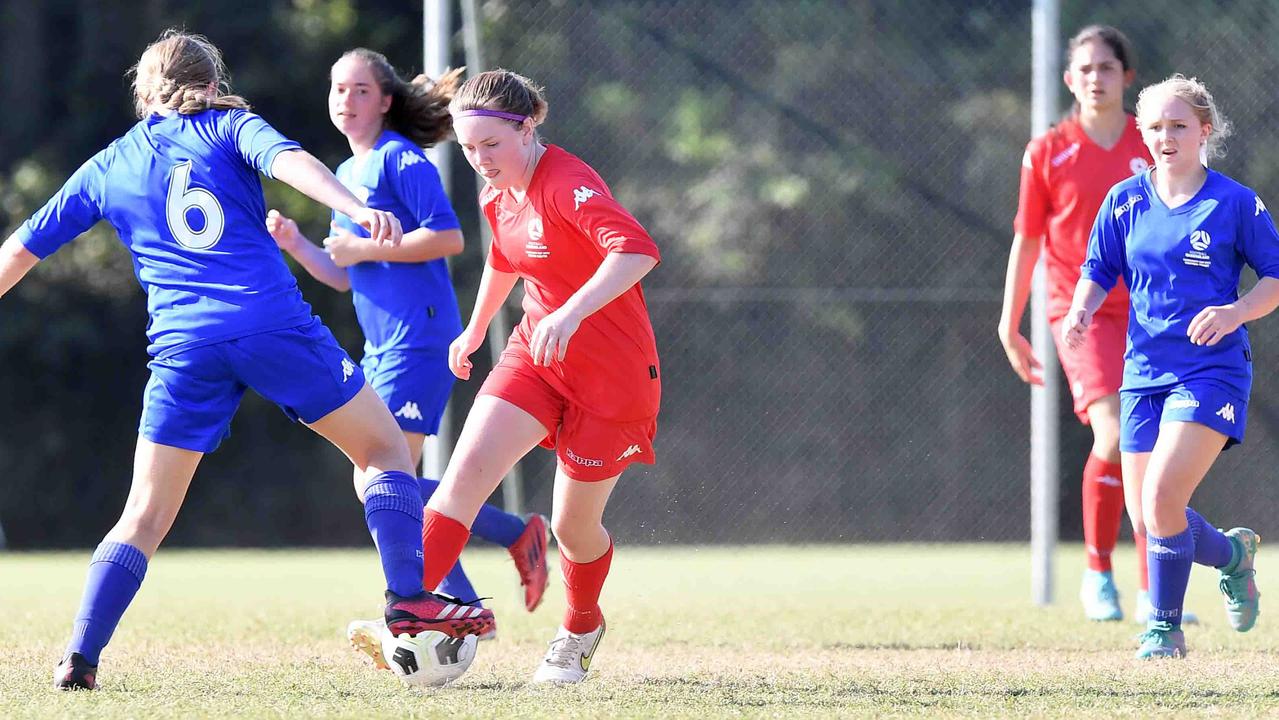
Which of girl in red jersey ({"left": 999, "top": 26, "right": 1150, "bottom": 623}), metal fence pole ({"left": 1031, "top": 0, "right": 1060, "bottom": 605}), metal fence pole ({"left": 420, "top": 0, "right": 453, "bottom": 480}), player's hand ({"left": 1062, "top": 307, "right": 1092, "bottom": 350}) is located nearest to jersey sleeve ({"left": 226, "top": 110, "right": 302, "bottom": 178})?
player's hand ({"left": 1062, "top": 307, "right": 1092, "bottom": 350})

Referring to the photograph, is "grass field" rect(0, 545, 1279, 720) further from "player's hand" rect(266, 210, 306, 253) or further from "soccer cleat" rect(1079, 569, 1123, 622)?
"player's hand" rect(266, 210, 306, 253)

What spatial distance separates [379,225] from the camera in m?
3.78

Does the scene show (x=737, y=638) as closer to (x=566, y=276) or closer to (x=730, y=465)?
(x=566, y=276)

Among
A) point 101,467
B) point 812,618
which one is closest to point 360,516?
point 101,467

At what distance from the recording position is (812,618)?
6.51 m

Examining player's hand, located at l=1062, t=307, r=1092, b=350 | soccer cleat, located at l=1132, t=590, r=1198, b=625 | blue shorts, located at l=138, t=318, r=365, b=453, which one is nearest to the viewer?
blue shorts, located at l=138, t=318, r=365, b=453

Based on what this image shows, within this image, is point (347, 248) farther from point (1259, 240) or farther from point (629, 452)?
point (1259, 240)

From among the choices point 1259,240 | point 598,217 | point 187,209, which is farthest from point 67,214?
point 1259,240

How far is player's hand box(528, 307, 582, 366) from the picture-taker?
3.97 m

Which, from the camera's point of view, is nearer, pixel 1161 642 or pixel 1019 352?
pixel 1161 642

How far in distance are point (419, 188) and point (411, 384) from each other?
0.65m

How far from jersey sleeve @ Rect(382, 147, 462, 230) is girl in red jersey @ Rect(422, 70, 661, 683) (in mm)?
873

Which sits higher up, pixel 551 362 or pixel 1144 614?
pixel 551 362

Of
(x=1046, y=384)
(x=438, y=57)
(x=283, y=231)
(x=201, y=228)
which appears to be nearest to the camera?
(x=201, y=228)
